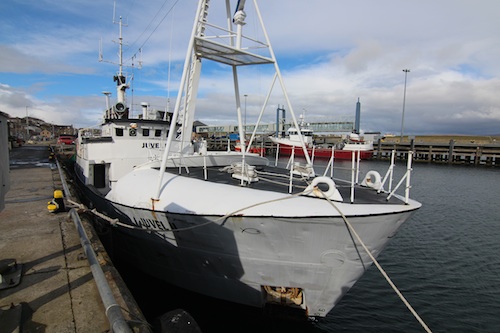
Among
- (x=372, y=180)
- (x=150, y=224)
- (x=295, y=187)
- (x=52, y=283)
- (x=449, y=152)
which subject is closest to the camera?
(x=52, y=283)

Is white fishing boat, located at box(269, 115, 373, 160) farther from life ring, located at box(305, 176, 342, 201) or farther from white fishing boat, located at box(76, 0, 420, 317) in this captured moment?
life ring, located at box(305, 176, 342, 201)

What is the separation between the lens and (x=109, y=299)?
3.52 meters

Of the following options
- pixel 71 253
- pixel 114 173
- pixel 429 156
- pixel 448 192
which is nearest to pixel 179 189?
pixel 71 253

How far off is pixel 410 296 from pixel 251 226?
583cm

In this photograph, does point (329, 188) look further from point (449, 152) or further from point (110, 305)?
point (449, 152)

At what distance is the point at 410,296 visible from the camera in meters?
8.21

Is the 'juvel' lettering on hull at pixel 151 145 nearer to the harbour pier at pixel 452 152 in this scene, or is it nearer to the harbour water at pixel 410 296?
the harbour water at pixel 410 296

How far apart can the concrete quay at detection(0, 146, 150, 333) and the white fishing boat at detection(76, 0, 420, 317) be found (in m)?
1.45

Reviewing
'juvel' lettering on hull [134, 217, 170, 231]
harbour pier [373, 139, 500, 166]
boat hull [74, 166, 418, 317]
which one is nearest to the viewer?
boat hull [74, 166, 418, 317]

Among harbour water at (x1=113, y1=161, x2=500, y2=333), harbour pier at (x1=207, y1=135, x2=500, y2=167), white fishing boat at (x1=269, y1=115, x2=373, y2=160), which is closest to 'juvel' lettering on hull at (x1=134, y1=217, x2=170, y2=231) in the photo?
harbour water at (x1=113, y1=161, x2=500, y2=333)

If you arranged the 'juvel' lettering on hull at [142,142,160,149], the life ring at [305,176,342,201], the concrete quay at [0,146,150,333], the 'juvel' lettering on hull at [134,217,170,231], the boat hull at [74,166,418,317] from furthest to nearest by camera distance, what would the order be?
the 'juvel' lettering on hull at [142,142,160,149] < the 'juvel' lettering on hull at [134,217,170,231] < the life ring at [305,176,342,201] < the boat hull at [74,166,418,317] < the concrete quay at [0,146,150,333]

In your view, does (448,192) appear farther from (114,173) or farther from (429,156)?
(429,156)

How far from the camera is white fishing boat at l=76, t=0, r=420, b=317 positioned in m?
5.21

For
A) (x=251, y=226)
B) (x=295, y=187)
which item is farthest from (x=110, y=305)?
Answer: (x=295, y=187)
